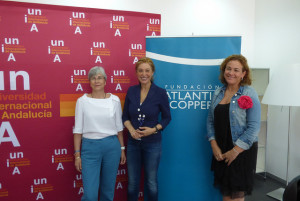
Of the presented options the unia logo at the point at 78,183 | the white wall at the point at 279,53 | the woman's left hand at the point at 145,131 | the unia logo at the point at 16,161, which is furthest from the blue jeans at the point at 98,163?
the white wall at the point at 279,53

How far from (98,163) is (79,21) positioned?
1.47 metres

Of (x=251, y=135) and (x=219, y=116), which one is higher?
(x=219, y=116)

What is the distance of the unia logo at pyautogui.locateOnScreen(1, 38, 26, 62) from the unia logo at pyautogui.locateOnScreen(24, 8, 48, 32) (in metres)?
0.19

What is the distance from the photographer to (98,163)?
2111 millimetres

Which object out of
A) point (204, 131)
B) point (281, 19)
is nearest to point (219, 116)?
point (204, 131)

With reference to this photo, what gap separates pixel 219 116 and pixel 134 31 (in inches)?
52.8

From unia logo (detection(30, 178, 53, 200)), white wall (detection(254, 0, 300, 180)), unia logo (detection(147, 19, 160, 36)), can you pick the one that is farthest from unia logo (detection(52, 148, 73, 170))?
white wall (detection(254, 0, 300, 180))

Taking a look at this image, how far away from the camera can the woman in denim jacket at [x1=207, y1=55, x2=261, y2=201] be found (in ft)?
6.20

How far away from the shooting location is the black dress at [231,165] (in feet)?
6.33

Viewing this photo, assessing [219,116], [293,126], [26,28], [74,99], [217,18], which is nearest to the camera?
[219,116]

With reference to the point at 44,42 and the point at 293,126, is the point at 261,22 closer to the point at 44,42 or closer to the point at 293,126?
the point at 293,126

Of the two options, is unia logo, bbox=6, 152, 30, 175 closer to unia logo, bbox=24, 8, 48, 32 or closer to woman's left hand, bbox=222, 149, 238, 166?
unia logo, bbox=24, 8, 48, 32

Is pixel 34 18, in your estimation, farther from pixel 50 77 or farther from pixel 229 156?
pixel 229 156

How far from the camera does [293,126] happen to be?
10.5 feet
